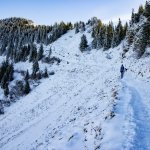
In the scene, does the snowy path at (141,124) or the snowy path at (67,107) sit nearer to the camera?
the snowy path at (141,124)

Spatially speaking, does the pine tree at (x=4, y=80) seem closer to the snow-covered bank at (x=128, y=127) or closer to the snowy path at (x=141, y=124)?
the snowy path at (x=141, y=124)

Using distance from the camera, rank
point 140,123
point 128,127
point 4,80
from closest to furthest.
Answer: point 128,127
point 140,123
point 4,80

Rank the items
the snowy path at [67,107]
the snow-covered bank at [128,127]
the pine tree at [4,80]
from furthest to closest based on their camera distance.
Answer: the pine tree at [4,80] → the snowy path at [67,107] → the snow-covered bank at [128,127]

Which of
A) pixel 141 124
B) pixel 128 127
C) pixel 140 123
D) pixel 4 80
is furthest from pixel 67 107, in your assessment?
pixel 4 80

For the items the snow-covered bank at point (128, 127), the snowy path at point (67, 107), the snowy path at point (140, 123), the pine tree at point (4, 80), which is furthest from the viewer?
the pine tree at point (4, 80)

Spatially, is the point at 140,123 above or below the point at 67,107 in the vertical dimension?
above

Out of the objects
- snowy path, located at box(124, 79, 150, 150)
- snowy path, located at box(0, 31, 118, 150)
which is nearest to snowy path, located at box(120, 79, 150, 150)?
snowy path, located at box(124, 79, 150, 150)

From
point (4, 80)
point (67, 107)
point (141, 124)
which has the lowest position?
point (4, 80)

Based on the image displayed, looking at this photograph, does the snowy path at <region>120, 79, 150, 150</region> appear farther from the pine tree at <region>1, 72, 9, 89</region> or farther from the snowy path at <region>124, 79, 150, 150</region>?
the pine tree at <region>1, 72, 9, 89</region>

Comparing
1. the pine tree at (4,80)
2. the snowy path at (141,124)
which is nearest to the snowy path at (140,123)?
the snowy path at (141,124)

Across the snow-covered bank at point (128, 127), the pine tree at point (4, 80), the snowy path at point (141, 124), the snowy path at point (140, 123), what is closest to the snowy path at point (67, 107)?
the snow-covered bank at point (128, 127)

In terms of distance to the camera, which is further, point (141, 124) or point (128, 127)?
point (141, 124)

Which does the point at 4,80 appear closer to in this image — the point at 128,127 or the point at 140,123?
the point at 140,123

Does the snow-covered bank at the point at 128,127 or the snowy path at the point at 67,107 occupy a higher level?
the snow-covered bank at the point at 128,127
